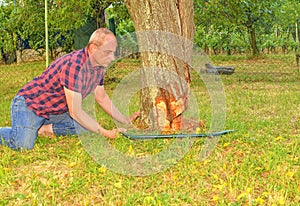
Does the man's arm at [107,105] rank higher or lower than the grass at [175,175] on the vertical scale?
higher

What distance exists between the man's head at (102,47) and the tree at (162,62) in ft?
2.06

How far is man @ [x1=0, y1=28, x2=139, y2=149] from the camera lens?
3.71 metres

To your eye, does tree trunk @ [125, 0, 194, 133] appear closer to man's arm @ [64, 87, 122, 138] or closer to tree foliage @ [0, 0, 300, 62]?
man's arm @ [64, 87, 122, 138]

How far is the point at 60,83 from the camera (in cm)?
390

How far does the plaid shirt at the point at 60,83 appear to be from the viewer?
3725 mm

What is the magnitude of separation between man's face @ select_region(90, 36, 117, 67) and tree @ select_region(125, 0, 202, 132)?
→ 0.62m

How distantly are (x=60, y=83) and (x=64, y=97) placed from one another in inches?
7.5

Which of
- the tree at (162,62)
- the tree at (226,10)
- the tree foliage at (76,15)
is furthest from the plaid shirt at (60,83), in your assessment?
the tree at (226,10)

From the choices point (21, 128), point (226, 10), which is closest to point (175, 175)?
point (21, 128)

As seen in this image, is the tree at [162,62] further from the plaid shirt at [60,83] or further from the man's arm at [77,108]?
the man's arm at [77,108]

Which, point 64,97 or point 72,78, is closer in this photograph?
point 72,78

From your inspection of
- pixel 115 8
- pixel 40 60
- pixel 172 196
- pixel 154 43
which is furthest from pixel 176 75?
pixel 40 60

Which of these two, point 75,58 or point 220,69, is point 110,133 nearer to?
point 75,58

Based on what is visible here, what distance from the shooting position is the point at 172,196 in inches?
117
